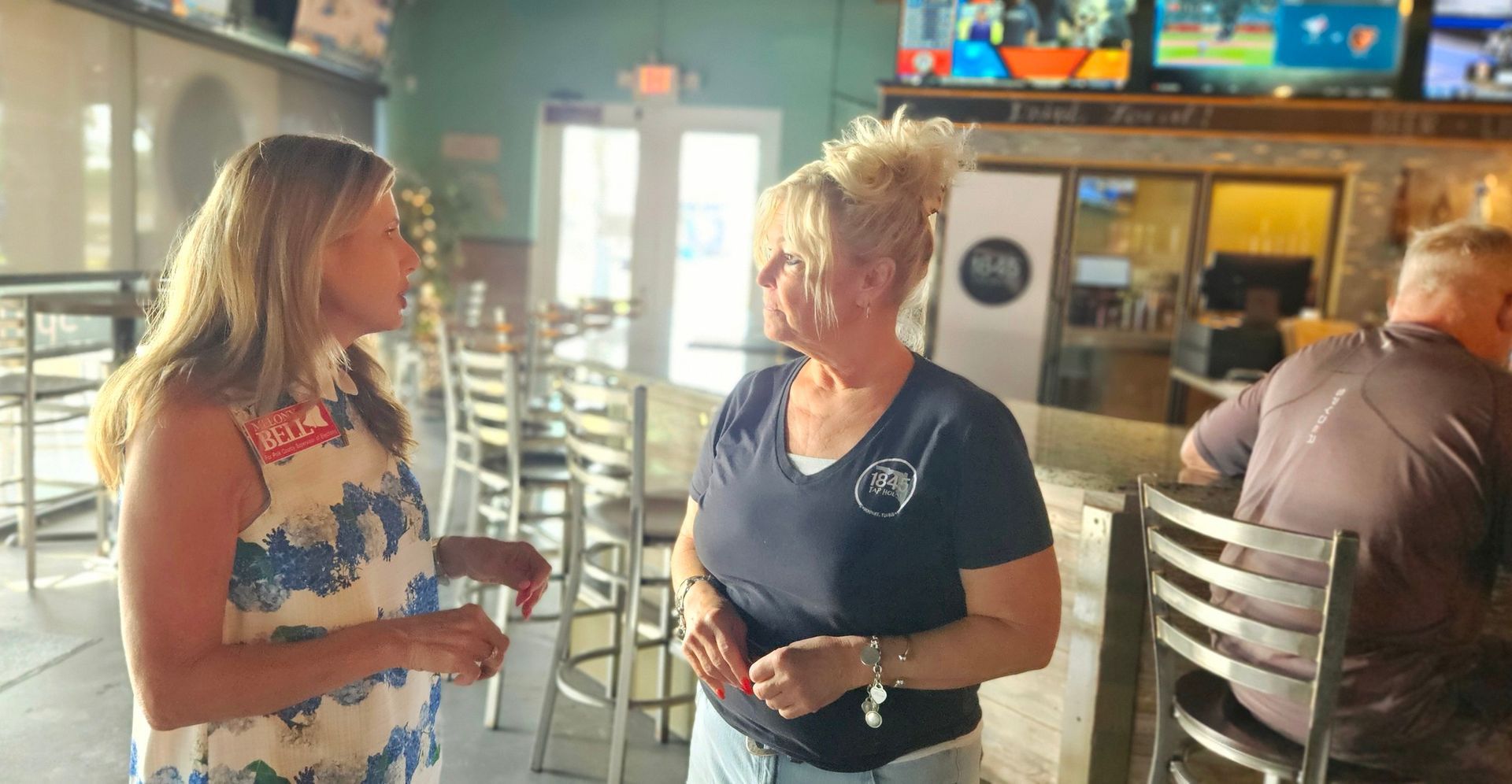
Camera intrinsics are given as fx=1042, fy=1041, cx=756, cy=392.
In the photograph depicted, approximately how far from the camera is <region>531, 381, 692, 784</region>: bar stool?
262 centimetres

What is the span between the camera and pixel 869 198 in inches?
50.7

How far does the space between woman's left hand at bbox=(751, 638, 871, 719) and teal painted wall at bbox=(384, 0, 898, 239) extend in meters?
7.21

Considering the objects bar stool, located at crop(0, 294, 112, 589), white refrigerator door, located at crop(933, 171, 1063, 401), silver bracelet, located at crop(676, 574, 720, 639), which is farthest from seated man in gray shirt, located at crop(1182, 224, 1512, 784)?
white refrigerator door, located at crop(933, 171, 1063, 401)

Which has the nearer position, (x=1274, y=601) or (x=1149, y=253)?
(x=1274, y=601)

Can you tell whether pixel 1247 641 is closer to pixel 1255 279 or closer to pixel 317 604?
pixel 317 604

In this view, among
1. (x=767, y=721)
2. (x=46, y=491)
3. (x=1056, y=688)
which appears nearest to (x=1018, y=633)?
(x=767, y=721)

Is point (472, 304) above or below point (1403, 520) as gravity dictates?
below

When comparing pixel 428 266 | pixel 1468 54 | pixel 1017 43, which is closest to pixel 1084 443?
pixel 1017 43

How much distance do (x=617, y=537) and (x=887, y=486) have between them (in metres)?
1.72

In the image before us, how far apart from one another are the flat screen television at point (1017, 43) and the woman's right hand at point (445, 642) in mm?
5926

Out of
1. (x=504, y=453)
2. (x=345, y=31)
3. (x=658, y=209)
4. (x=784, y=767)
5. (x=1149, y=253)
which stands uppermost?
(x=345, y=31)

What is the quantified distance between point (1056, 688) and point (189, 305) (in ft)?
6.26

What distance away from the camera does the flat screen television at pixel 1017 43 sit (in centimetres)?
618

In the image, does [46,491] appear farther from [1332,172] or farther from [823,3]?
[1332,172]
